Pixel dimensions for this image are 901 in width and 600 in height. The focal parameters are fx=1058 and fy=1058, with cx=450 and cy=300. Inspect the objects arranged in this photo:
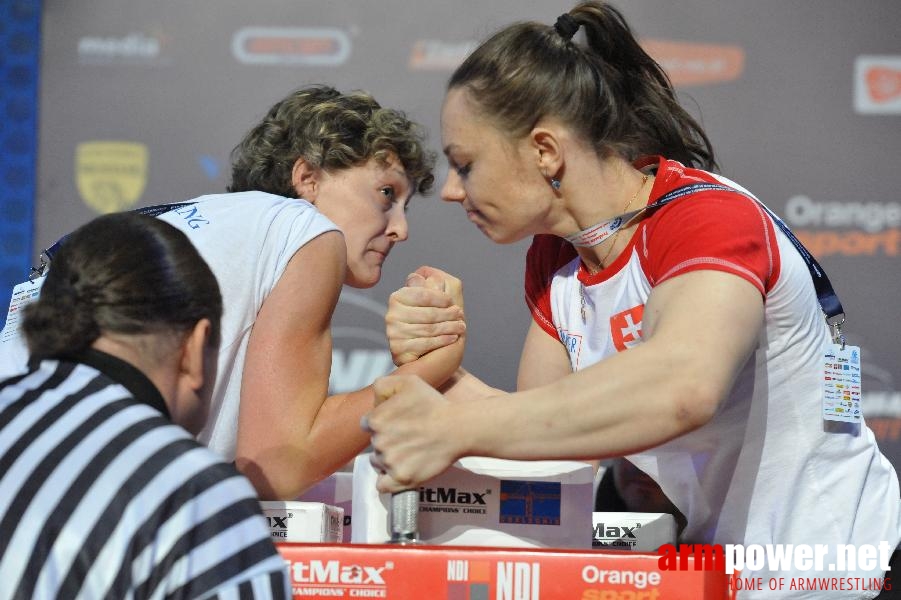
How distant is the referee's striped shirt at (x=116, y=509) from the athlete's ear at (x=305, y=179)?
116 centimetres

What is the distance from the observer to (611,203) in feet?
5.93

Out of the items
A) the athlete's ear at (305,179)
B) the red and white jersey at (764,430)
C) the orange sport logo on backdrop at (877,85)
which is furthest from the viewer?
the orange sport logo on backdrop at (877,85)

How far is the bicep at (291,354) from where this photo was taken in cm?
182

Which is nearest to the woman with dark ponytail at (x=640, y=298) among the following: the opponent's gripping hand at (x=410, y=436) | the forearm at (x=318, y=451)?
the opponent's gripping hand at (x=410, y=436)

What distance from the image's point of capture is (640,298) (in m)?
1.72

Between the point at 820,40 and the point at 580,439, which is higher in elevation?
the point at 820,40

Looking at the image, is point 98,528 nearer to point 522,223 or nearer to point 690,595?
point 690,595

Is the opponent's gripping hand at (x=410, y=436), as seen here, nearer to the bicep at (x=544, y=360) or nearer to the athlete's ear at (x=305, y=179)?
the bicep at (x=544, y=360)

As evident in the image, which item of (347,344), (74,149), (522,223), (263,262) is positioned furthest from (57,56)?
(522,223)

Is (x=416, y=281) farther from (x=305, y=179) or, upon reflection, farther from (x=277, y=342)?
(x=305, y=179)

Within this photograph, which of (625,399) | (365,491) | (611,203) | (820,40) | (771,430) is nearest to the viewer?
(625,399)

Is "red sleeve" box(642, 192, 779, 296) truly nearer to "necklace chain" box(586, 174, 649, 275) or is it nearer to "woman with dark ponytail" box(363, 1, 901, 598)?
"woman with dark ponytail" box(363, 1, 901, 598)

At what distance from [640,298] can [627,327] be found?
0.06 metres

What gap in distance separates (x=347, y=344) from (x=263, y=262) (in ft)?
6.10
